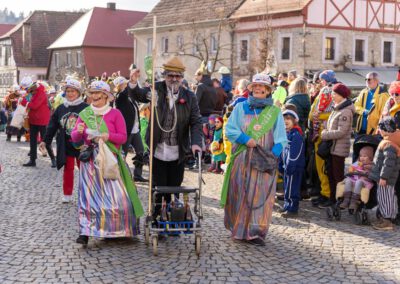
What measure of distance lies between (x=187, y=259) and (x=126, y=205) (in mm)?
963

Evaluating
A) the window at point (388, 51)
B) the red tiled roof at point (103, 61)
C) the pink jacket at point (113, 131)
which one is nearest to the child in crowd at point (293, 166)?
the pink jacket at point (113, 131)

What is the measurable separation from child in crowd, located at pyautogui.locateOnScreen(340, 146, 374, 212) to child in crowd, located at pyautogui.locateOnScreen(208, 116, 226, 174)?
15.7 ft

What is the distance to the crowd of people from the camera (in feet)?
24.3

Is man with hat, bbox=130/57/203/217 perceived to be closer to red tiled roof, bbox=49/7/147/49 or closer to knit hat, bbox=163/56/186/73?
knit hat, bbox=163/56/186/73

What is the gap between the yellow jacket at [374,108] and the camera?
1047cm

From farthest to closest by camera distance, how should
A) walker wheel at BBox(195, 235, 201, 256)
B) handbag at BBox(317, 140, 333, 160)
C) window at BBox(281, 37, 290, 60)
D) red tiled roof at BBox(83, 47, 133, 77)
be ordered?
red tiled roof at BBox(83, 47, 133, 77) → window at BBox(281, 37, 290, 60) → handbag at BBox(317, 140, 333, 160) → walker wheel at BBox(195, 235, 201, 256)

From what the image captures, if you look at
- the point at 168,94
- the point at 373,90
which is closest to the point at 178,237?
the point at 168,94

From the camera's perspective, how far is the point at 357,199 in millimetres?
9000

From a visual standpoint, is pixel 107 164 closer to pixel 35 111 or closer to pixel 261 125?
pixel 261 125

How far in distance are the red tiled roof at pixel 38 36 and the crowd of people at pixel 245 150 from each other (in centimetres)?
5685

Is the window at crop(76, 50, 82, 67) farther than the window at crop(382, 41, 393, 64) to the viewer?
Yes

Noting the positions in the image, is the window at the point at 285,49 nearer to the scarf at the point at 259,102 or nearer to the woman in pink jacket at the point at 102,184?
the scarf at the point at 259,102

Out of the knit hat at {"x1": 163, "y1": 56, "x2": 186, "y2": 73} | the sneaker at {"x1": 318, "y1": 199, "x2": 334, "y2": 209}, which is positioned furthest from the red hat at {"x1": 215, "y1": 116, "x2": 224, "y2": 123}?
the knit hat at {"x1": 163, "y1": 56, "x2": 186, "y2": 73}

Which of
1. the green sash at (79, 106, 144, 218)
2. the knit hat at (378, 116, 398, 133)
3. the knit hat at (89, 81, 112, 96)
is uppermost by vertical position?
A: the knit hat at (89, 81, 112, 96)
